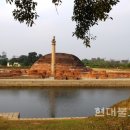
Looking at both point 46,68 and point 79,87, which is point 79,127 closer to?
point 79,87

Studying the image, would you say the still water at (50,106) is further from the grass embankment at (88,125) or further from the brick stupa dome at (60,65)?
the brick stupa dome at (60,65)

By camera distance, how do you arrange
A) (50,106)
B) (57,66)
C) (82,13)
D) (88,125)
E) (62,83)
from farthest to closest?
(57,66)
(62,83)
(50,106)
(88,125)
(82,13)

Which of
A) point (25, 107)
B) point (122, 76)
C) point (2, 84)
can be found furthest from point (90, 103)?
point (122, 76)

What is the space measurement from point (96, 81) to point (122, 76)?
4.70 m

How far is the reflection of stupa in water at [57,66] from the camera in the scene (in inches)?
1166

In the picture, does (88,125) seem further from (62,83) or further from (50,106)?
(62,83)

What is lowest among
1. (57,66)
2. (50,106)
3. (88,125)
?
(50,106)

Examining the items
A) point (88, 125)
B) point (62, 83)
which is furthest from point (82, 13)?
point (62, 83)

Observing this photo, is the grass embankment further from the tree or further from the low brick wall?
the low brick wall

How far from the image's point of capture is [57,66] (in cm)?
3155

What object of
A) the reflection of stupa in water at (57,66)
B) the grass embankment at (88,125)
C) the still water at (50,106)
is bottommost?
the still water at (50,106)

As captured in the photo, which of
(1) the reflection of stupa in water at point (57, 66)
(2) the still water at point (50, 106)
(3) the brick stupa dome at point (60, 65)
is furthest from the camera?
(3) the brick stupa dome at point (60, 65)

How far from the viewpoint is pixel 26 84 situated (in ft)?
76.8

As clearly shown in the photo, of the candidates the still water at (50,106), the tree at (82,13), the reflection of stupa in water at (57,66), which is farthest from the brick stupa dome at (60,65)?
the tree at (82,13)
